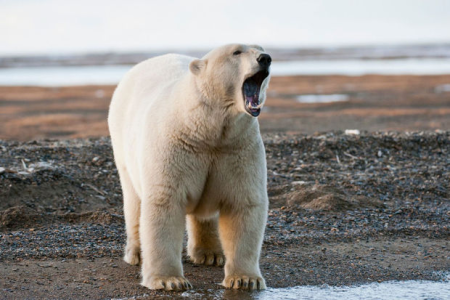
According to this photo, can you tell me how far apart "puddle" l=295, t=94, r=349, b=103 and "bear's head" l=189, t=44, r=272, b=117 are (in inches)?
731

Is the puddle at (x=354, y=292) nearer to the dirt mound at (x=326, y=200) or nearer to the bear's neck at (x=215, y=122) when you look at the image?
the bear's neck at (x=215, y=122)

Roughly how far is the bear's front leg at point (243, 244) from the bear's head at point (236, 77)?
0.87 m

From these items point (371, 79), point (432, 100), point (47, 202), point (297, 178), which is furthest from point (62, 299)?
point (371, 79)

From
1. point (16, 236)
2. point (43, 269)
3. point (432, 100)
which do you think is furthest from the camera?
point (432, 100)

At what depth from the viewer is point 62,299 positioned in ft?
17.1

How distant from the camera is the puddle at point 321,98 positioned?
2377 centimetres

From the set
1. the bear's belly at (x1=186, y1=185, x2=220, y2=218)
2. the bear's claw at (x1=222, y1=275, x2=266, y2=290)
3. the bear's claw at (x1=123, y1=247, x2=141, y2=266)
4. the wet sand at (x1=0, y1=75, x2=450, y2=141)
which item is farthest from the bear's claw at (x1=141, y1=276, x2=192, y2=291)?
the wet sand at (x1=0, y1=75, x2=450, y2=141)

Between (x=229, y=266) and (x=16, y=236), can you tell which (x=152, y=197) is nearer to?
(x=229, y=266)

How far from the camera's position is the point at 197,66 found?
5211 millimetres

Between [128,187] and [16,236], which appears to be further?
[16,236]

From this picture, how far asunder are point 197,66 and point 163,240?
1.33 m

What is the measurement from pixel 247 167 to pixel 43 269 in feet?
6.51

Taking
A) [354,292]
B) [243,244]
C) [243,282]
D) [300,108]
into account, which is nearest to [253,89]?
[243,244]

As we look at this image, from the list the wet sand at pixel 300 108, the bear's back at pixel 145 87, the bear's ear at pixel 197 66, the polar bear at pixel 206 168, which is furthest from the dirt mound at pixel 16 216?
the wet sand at pixel 300 108
